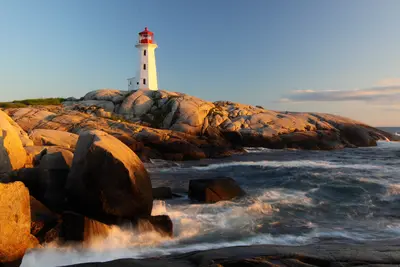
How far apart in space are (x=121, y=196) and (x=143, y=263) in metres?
3.44

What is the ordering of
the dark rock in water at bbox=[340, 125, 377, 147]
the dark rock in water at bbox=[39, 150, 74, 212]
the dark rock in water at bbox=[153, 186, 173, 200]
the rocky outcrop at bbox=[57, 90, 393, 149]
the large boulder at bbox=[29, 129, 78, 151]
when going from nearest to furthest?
the dark rock in water at bbox=[39, 150, 74, 212], the dark rock in water at bbox=[153, 186, 173, 200], the large boulder at bbox=[29, 129, 78, 151], the rocky outcrop at bbox=[57, 90, 393, 149], the dark rock in water at bbox=[340, 125, 377, 147]

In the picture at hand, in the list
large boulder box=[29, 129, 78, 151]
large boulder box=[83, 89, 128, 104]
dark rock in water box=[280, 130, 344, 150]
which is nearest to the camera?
large boulder box=[29, 129, 78, 151]

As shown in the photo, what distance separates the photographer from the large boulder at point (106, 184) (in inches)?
359

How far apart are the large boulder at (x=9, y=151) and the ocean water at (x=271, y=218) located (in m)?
4.94

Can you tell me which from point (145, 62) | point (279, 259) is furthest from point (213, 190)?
point (145, 62)

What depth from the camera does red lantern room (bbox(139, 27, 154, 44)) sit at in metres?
53.5

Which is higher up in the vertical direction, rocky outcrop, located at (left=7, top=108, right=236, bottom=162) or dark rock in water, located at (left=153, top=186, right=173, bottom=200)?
rocky outcrop, located at (left=7, top=108, right=236, bottom=162)

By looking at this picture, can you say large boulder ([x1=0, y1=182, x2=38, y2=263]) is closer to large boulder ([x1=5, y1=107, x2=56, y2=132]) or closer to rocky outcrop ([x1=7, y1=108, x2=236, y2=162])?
rocky outcrop ([x1=7, y1=108, x2=236, y2=162])

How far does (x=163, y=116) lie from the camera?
4231 cm

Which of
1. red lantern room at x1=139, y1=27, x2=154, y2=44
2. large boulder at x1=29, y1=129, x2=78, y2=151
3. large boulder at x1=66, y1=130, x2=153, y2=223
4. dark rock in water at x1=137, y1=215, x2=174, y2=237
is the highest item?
red lantern room at x1=139, y1=27, x2=154, y2=44

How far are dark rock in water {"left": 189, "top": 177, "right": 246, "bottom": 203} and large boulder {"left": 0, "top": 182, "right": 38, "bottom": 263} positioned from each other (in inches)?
258

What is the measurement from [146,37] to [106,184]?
4850 centimetres

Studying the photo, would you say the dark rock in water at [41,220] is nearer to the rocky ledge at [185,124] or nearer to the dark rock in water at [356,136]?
the rocky ledge at [185,124]

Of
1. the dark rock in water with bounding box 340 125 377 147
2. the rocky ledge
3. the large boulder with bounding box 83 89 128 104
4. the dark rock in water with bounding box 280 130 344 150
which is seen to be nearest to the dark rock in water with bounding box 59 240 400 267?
the rocky ledge
